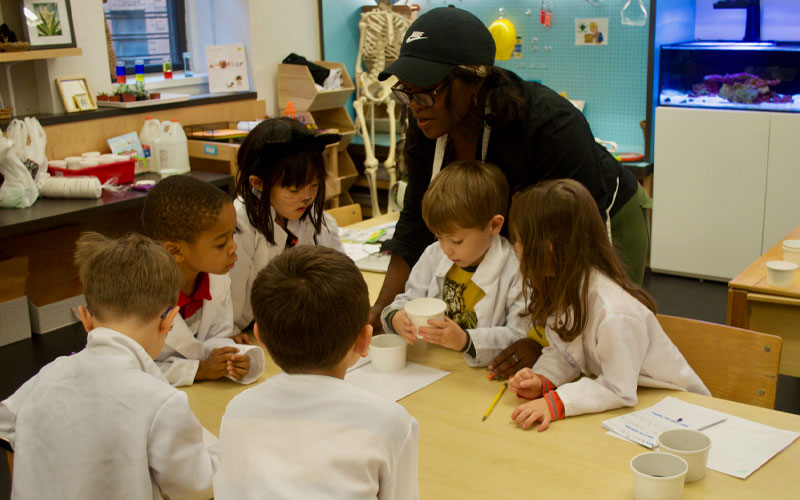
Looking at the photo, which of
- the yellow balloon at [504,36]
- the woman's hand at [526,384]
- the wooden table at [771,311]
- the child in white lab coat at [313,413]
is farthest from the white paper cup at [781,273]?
the yellow balloon at [504,36]

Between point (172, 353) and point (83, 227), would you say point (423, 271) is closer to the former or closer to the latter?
point (172, 353)

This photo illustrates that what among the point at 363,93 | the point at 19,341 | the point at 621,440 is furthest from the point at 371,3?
the point at 621,440

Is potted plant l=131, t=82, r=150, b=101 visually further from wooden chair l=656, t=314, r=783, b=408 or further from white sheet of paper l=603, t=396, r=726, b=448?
white sheet of paper l=603, t=396, r=726, b=448

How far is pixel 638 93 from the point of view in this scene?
5035 millimetres

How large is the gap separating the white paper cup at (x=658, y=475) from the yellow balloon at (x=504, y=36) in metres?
4.11

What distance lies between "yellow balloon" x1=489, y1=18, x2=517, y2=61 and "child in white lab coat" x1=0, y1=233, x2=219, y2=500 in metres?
4.18

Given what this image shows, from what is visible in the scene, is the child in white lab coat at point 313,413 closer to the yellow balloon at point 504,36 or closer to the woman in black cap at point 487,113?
the woman in black cap at point 487,113

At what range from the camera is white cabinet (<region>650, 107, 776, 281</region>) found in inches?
175

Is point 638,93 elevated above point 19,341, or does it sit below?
above

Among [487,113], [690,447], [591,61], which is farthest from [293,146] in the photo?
[591,61]

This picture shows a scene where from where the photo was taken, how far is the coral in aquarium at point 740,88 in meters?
4.40

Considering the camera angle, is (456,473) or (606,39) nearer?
(456,473)

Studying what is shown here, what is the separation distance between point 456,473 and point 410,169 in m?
1.08

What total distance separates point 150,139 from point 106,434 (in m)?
3.35
